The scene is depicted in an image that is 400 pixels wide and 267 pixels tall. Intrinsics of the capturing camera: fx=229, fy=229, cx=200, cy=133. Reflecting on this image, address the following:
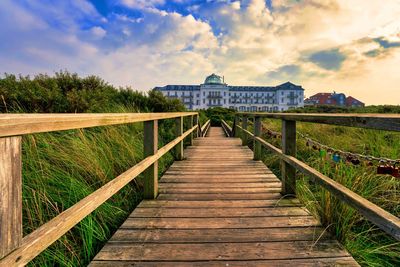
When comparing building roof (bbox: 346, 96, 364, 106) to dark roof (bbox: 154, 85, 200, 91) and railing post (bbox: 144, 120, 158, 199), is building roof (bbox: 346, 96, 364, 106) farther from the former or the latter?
railing post (bbox: 144, 120, 158, 199)

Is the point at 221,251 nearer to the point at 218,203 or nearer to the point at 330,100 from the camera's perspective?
the point at 218,203

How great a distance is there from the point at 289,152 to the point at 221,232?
129 centimetres

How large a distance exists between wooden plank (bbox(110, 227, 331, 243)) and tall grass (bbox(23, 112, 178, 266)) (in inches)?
9.5

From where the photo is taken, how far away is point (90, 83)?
8.55m

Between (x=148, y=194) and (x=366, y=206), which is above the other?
(x=366, y=206)

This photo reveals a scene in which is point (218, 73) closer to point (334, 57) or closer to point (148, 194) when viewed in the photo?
point (334, 57)

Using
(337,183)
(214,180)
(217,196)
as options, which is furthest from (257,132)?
(337,183)

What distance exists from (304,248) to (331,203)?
573mm

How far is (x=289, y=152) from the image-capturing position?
269cm

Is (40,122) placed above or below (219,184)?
above

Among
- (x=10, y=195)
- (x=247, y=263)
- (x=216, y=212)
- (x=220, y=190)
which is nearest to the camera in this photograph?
(x=10, y=195)

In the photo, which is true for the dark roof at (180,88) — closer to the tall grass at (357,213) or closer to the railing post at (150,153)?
the tall grass at (357,213)

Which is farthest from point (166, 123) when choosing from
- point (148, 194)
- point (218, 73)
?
point (218, 73)

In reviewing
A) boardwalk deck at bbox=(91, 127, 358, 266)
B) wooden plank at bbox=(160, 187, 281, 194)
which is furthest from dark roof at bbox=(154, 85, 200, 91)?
boardwalk deck at bbox=(91, 127, 358, 266)
